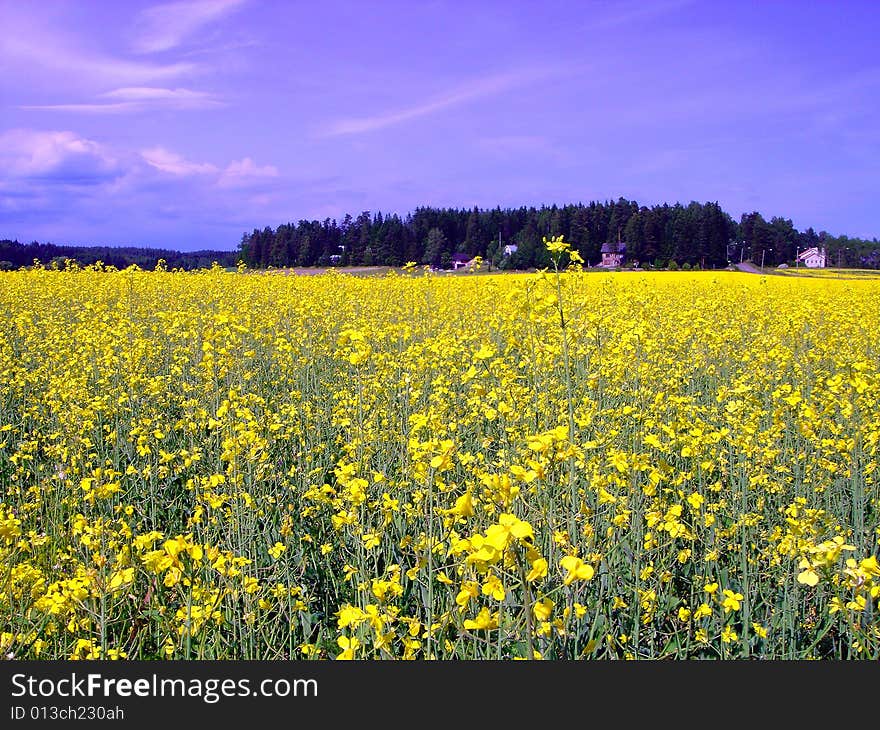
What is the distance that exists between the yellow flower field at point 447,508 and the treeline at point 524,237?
93.4 feet

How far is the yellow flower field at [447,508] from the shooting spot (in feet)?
7.50

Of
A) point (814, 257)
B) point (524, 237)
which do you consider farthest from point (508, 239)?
point (814, 257)

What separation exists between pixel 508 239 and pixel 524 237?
7891mm

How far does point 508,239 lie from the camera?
4788 centimetres

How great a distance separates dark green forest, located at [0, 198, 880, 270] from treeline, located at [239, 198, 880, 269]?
0.06 metres

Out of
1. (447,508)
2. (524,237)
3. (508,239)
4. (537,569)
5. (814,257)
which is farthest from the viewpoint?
(814,257)

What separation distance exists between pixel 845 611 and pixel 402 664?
5.66 feet

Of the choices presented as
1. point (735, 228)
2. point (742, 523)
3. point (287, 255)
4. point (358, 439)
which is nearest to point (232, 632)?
point (358, 439)

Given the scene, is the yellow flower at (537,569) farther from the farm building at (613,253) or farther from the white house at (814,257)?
the white house at (814,257)

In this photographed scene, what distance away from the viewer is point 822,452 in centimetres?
404

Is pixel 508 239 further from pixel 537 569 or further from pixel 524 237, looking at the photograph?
pixel 537 569

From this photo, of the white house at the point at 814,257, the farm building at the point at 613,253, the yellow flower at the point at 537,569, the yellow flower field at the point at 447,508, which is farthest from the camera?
the white house at the point at 814,257

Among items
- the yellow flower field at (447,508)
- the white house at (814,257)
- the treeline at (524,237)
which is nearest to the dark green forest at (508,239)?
the treeline at (524,237)

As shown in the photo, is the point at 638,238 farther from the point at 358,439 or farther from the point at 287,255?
the point at 358,439
